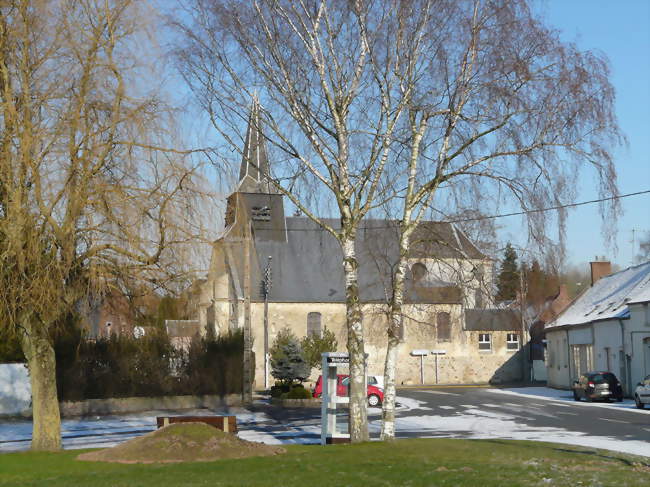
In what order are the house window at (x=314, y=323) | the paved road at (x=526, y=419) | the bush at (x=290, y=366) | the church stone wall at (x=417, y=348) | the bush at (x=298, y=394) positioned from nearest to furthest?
the paved road at (x=526, y=419) < the bush at (x=298, y=394) < the bush at (x=290, y=366) < the church stone wall at (x=417, y=348) < the house window at (x=314, y=323)

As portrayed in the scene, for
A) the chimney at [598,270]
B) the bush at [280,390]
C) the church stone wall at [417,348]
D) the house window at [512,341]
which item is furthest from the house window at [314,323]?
the bush at [280,390]

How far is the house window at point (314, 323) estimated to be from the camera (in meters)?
65.8

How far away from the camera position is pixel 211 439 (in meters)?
17.2

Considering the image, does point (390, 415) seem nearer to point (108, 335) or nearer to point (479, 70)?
point (479, 70)

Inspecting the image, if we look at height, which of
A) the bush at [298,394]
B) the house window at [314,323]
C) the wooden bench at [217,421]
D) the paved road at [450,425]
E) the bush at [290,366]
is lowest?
the paved road at [450,425]

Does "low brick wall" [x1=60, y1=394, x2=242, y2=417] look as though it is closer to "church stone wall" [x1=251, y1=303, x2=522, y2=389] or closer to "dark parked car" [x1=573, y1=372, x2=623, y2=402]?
"dark parked car" [x1=573, y1=372, x2=623, y2=402]

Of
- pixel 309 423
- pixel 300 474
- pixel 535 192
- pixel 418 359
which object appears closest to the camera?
pixel 300 474

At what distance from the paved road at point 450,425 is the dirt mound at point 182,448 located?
515cm

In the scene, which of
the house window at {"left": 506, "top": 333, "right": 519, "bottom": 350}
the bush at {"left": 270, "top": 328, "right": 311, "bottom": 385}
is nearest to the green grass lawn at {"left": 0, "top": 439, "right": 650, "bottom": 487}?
the bush at {"left": 270, "top": 328, "right": 311, "bottom": 385}

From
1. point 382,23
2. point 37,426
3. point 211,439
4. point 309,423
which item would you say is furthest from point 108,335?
point 382,23

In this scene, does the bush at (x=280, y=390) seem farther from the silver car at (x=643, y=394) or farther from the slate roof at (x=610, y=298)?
the slate roof at (x=610, y=298)

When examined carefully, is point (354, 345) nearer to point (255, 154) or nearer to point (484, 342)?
point (255, 154)

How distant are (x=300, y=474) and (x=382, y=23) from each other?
891 centimetres

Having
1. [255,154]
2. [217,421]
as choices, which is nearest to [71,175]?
[255,154]
